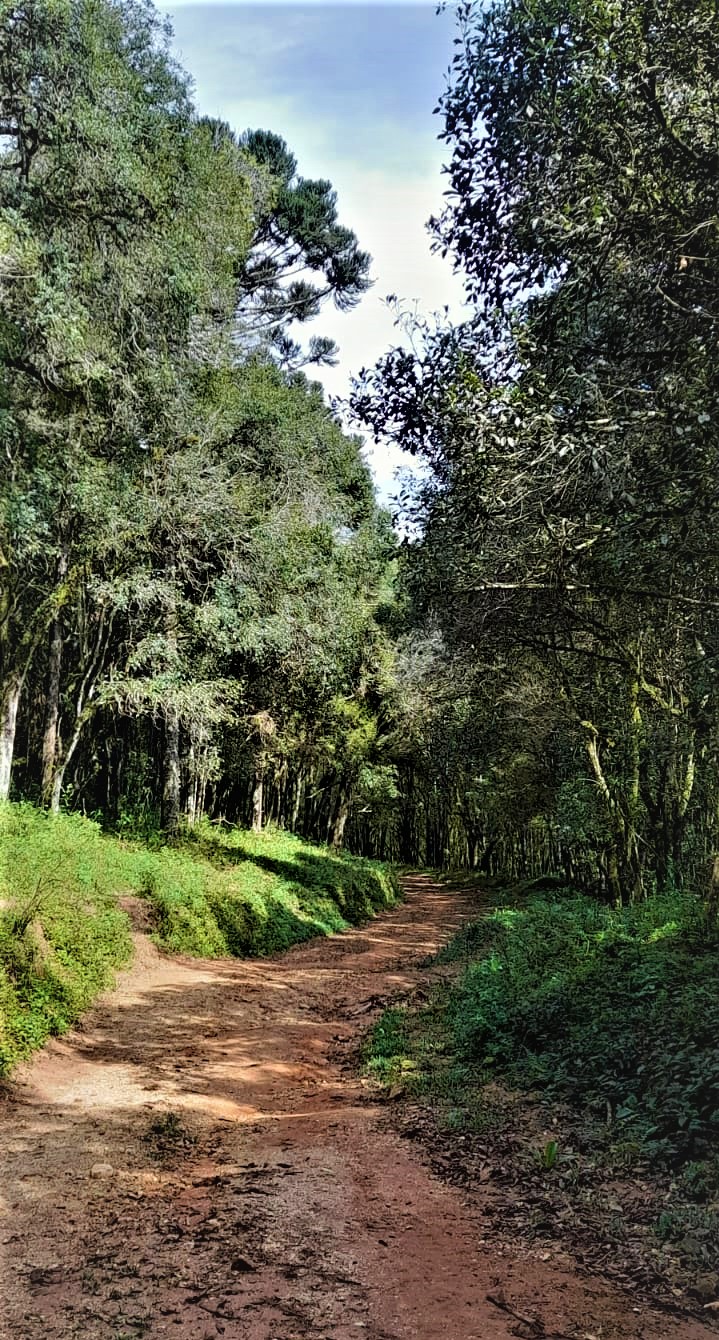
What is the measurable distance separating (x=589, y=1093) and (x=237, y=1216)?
2823mm

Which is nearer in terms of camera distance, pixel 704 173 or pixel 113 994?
pixel 704 173

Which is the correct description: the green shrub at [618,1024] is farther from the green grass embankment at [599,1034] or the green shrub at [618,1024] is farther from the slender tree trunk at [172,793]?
the slender tree trunk at [172,793]

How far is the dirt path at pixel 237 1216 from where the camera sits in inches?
135

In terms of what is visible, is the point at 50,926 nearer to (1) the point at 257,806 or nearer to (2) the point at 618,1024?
(2) the point at 618,1024

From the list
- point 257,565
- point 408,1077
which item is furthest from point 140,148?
point 408,1077

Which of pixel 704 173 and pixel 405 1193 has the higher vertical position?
pixel 704 173

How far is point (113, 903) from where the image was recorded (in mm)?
11711

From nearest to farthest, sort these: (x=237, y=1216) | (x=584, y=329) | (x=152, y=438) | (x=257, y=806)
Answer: (x=237, y=1216)
(x=584, y=329)
(x=152, y=438)
(x=257, y=806)

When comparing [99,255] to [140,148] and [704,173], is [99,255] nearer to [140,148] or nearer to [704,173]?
[140,148]

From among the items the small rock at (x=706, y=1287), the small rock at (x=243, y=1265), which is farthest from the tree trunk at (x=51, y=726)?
the small rock at (x=706, y=1287)

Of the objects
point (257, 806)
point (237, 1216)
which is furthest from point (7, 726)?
point (237, 1216)

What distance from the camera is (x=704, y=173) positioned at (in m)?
4.95

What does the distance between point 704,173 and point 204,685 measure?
12262 millimetres

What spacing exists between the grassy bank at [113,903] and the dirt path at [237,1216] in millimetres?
621
